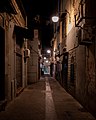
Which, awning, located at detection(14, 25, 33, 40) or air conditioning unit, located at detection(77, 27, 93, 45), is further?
awning, located at detection(14, 25, 33, 40)

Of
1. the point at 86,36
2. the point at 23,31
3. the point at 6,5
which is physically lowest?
the point at 86,36

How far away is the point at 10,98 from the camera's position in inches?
450

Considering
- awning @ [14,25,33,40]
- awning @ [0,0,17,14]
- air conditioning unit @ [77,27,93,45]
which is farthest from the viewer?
awning @ [14,25,33,40]

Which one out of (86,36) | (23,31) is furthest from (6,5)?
(23,31)

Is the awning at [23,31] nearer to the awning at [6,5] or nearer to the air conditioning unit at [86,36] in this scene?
the awning at [6,5]

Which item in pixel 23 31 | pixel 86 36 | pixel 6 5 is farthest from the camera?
pixel 23 31

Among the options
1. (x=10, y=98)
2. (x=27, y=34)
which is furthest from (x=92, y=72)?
(x=27, y=34)

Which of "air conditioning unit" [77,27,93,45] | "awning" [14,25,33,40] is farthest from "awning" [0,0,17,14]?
"awning" [14,25,33,40]

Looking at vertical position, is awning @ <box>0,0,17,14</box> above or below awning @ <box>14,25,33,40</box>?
above

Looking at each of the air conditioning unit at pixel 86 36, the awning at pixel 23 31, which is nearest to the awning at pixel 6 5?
the air conditioning unit at pixel 86 36

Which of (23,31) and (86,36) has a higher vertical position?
(23,31)

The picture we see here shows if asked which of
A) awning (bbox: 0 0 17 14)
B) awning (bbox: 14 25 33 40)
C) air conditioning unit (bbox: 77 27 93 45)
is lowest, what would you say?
air conditioning unit (bbox: 77 27 93 45)

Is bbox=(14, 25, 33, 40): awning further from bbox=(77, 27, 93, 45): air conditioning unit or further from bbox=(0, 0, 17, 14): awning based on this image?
bbox=(77, 27, 93, 45): air conditioning unit

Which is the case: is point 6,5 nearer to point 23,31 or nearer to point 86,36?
point 86,36
